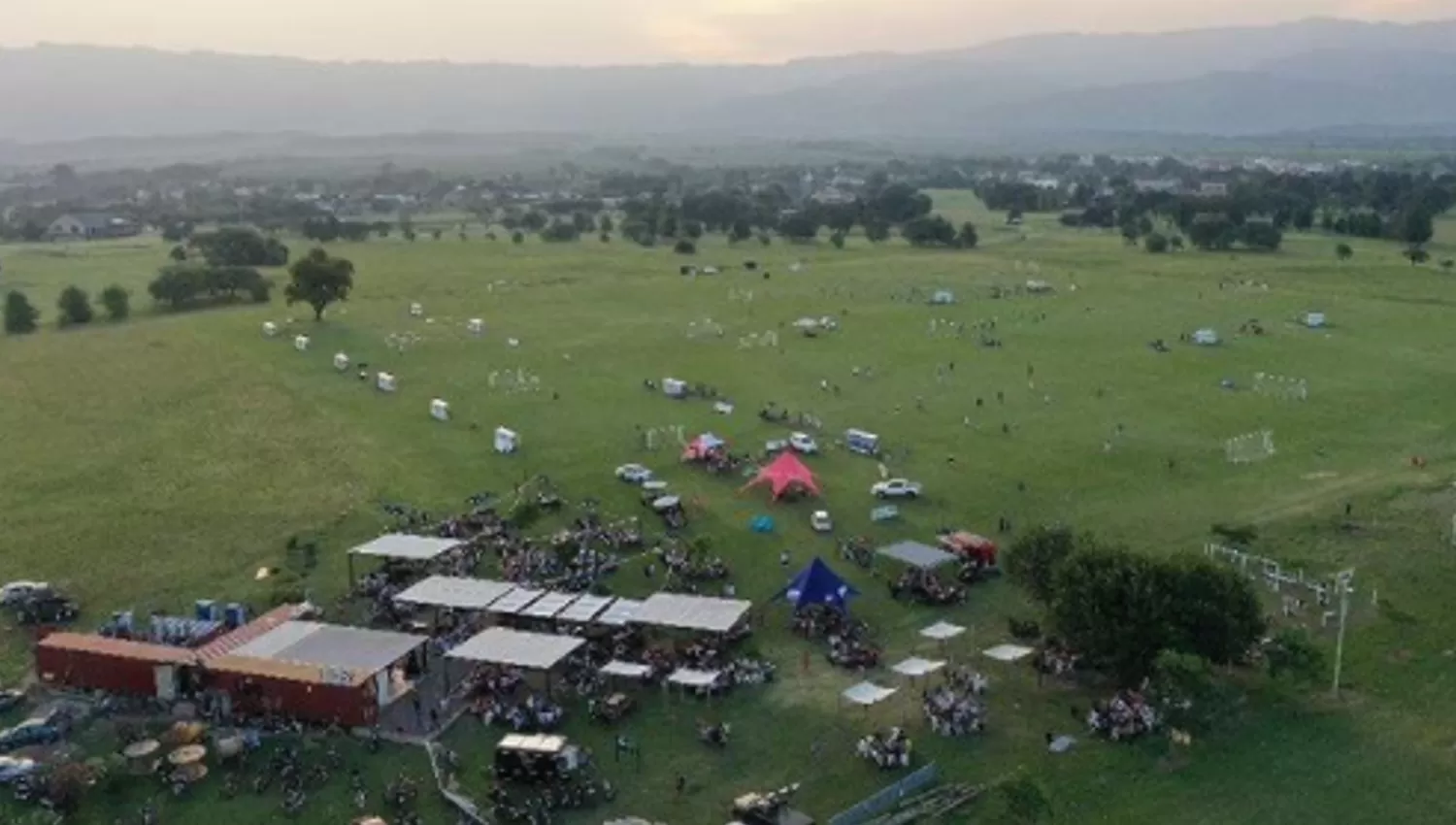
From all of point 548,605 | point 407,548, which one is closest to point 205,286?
point 407,548

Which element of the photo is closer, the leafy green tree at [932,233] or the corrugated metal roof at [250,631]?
the corrugated metal roof at [250,631]

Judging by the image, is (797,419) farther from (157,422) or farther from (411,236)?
(411,236)

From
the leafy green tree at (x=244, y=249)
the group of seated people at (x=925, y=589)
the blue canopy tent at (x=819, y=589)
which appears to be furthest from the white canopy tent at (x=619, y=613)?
the leafy green tree at (x=244, y=249)

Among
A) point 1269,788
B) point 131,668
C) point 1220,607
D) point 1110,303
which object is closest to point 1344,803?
point 1269,788

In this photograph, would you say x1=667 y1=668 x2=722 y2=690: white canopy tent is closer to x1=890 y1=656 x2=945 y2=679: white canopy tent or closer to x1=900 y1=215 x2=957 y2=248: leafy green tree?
x1=890 y1=656 x2=945 y2=679: white canopy tent

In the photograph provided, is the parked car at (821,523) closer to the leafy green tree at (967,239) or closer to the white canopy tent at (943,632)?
the white canopy tent at (943,632)

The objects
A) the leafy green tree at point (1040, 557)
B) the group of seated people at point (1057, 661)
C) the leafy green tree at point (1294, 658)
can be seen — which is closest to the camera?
the leafy green tree at point (1294, 658)

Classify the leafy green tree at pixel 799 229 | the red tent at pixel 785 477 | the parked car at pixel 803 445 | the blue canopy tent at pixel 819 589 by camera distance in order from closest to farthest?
the blue canopy tent at pixel 819 589
the red tent at pixel 785 477
the parked car at pixel 803 445
the leafy green tree at pixel 799 229

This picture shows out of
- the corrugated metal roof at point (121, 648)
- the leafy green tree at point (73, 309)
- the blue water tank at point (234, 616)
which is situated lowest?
the blue water tank at point (234, 616)
